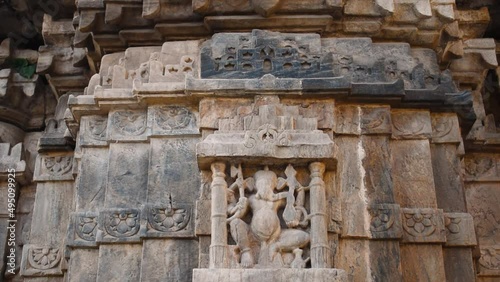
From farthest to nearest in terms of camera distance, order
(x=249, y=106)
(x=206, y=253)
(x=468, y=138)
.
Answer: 1. (x=468, y=138)
2. (x=249, y=106)
3. (x=206, y=253)

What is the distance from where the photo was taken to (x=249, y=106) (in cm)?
578

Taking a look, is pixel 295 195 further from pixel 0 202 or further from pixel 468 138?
pixel 0 202

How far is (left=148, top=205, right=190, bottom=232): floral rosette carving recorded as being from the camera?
5.49 meters

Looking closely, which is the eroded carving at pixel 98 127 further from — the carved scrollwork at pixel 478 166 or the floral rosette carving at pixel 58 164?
the carved scrollwork at pixel 478 166

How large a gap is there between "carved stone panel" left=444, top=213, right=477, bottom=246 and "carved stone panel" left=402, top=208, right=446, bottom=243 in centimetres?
16

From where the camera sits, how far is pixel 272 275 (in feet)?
16.2

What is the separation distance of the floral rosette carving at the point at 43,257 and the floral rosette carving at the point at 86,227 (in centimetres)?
117

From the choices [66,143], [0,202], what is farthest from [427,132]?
[0,202]

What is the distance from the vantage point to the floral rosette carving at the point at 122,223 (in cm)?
554

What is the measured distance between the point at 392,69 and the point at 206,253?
2257mm

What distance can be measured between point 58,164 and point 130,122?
1.50 meters

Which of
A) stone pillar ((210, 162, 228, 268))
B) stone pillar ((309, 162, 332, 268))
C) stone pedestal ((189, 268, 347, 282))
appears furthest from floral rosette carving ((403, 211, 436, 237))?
stone pillar ((210, 162, 228, 268))

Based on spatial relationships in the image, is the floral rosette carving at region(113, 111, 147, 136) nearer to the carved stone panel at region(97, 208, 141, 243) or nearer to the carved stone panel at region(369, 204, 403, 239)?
the carved stone panel at region(97, 208, 141, 243)

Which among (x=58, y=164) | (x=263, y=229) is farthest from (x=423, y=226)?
(x=58, y=164)
